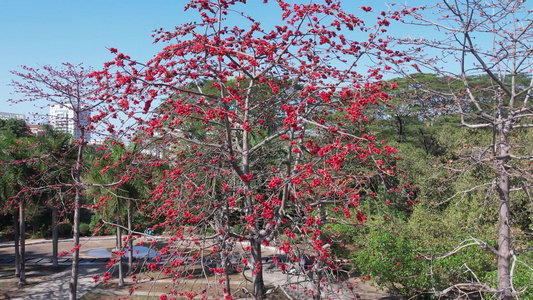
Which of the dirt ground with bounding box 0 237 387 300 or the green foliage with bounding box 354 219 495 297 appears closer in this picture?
the green foliage with bounding box 354 219 495 297

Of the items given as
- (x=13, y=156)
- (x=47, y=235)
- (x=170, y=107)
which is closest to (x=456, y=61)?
(x=170, y=107)

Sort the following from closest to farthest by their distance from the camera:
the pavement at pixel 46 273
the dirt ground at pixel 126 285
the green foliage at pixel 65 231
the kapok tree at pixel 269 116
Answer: the kapok tree at pixel 269 116 → the dirt ground at pixel 126 285 → the pavement at pixel 46 273 → the green foliage at pixel 65 231

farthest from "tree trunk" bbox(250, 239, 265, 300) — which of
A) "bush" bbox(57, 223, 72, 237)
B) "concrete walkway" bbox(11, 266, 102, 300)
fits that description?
"bush" bbox(57, 223, 72, 237)

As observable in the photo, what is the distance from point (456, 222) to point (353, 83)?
8.69m

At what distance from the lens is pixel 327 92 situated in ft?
14.1

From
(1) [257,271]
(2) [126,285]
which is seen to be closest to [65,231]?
(2) [126,285]

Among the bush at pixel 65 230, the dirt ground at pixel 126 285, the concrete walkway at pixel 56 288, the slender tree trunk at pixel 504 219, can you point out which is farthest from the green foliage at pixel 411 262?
the bush at pixel 65 230

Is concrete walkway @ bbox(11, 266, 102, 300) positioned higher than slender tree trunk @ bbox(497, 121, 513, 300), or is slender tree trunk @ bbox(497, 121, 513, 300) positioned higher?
slender tree trunk @ bbox(497, 121, 513, 300)

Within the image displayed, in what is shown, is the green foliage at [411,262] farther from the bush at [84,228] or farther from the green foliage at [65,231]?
the green foliage at [65,231]

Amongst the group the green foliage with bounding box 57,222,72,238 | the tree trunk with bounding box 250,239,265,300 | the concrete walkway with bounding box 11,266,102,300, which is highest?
the tree trunk with bounding box 250,239,265,300

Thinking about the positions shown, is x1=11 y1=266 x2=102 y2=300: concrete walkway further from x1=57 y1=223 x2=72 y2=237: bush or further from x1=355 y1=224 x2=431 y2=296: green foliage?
x1=57 y1=223 x2=72 y2=237: bush

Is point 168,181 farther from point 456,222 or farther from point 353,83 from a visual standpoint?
point 456,222

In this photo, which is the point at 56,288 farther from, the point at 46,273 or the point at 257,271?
the point at 257,271

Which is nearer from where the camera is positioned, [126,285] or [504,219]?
[504,219]
